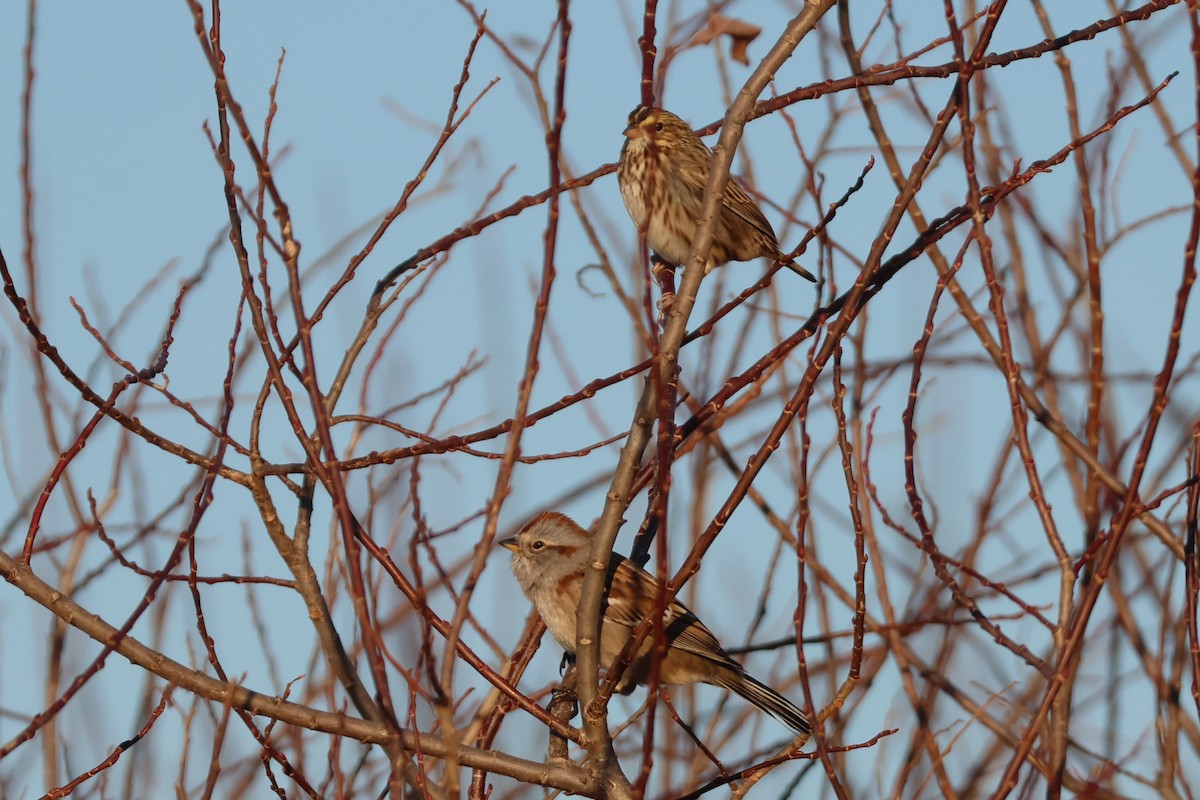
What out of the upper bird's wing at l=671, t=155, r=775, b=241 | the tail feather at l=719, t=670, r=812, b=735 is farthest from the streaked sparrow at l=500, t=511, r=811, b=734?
the upper bird's wing at l=671, t=155, r=775, b=241

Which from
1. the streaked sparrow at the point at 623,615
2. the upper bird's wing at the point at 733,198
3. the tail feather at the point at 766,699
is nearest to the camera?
the streaked sparrow at the point at 623,615

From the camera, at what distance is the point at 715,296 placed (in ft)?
20.9

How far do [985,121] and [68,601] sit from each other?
4.30 meters

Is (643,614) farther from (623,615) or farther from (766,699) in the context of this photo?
(766,699)

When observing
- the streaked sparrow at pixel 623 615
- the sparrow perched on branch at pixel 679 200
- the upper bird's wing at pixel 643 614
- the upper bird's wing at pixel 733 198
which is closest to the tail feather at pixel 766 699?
the streaked sparrow at pixel 623 615

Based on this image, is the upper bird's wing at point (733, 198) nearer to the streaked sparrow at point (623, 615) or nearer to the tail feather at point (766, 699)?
the streaked sparrow at point (623, 615)

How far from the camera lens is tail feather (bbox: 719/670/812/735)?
5.48 meters

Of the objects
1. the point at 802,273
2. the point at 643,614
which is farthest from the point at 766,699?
the point at 802,273

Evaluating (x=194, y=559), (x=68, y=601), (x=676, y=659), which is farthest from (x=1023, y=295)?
(x=68, y=601)

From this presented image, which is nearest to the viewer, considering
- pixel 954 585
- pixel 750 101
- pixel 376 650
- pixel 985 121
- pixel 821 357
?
pixel 376 650

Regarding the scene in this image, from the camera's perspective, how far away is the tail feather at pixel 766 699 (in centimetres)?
548

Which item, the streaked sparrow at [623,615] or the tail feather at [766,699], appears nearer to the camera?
the streaked sparrow at [623,615]

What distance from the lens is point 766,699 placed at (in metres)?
5.61

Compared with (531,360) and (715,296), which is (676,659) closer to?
(715,296)
